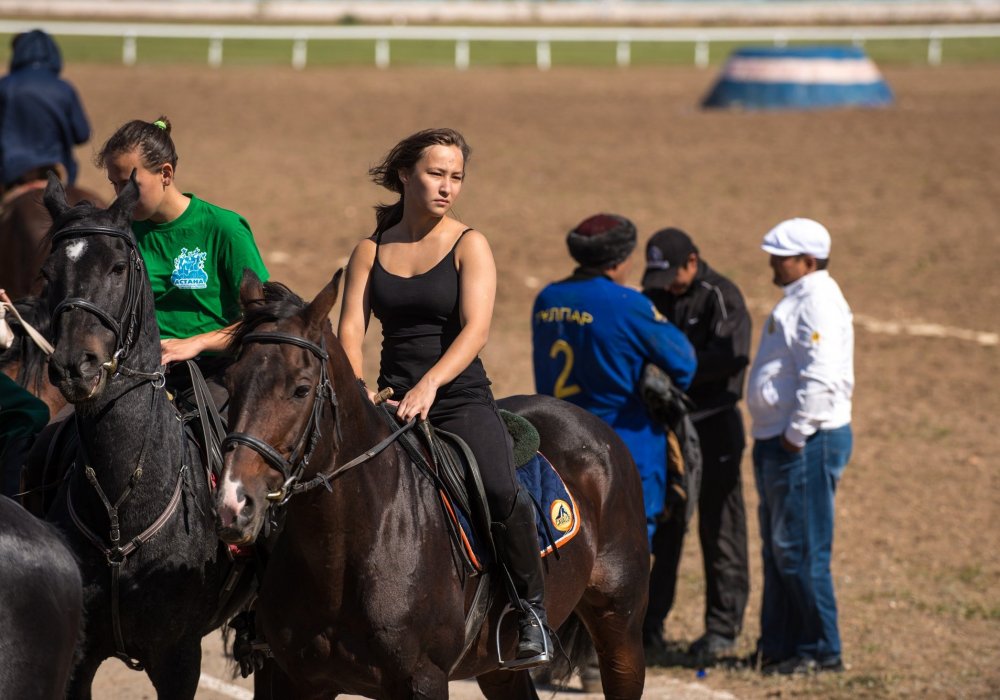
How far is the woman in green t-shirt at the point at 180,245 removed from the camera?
512 centimetres

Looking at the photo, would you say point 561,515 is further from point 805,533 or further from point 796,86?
point 796,86

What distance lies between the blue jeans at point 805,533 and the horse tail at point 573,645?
4.92 feet

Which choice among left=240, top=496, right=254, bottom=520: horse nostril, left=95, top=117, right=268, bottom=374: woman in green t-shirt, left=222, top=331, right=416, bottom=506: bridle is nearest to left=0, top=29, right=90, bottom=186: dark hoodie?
left=95, top=117, right=268, bottom=374: woman in green t-shirt

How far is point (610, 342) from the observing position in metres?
6.73

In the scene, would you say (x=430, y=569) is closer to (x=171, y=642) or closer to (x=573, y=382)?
(x=171, y=642)

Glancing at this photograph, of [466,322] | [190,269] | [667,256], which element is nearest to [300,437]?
[466,322]

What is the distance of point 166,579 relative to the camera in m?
4.77

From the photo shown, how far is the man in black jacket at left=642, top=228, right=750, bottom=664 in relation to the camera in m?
7.50

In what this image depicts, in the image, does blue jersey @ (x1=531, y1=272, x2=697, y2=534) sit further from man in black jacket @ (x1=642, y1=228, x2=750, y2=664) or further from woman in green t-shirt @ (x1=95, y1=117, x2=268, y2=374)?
woman in green t-shirt @ (x1=95, y1=117, x2=268, y2=374)

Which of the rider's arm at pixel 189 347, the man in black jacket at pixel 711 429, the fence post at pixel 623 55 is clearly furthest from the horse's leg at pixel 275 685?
the fence post at pixel 623 55

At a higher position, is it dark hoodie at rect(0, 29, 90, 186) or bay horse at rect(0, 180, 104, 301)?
dark hoodie at rect(0, 29, 90, 186)

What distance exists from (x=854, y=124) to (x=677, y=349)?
18.6m

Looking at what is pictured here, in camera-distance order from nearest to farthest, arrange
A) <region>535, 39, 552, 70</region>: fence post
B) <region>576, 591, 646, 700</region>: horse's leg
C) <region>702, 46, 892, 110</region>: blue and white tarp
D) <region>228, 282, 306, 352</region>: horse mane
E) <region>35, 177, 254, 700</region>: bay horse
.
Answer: <region>228, 282, 306, 352</region>: horse mane, <region>35, 177, 254, 700</region>: bay horse, <region>576, 591, 646, 700</region>: horse's leg, <region>702, 46, 892, 110</region>: blue and white tarp, <region>535, 39, 552, 70</region>: fence post

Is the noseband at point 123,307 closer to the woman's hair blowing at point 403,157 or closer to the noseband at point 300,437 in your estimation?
the noseband at point 300,437
